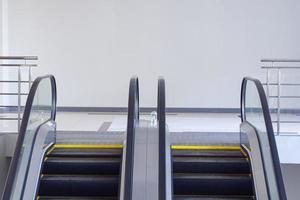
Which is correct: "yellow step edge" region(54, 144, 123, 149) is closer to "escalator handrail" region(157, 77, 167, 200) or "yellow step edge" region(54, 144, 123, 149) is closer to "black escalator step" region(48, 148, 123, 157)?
"black escalator step" region(48, 148, 123, 157)

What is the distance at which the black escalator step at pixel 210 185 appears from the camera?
360 centimetres

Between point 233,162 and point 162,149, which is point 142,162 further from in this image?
point 233,162

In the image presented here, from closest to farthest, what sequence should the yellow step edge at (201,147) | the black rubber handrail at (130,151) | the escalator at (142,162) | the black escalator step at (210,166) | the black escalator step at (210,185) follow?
1. the black rubber handrail at (130,151)
2. the escalator at (142,162)
3. the black escalator step at (210,185)
4. the black escalator step at (210,166)
5. the yellow step edge at (201,147)

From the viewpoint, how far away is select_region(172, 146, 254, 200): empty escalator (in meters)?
3.60

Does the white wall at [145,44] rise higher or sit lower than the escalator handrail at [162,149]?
higher

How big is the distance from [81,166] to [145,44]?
4750 millimetres

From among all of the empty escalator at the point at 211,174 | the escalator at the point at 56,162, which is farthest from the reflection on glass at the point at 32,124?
the empty escalator at the point at 211,174

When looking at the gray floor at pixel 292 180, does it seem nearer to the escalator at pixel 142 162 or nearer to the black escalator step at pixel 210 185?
the escalator at pixel 142 162

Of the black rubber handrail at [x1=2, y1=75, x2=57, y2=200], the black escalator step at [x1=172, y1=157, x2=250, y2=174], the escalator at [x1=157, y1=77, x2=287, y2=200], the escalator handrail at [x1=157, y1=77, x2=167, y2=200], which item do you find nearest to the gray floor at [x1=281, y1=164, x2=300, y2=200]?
the escalator at [x1=157, y1=77, x2=287, y2=200]

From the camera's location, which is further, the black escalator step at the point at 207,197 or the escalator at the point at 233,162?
the black escalator step at the point at 207,197

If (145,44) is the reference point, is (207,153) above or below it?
below

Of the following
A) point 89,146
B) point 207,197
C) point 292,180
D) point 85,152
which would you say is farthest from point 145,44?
point 207,197

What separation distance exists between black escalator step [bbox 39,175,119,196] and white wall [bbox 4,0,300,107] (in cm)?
444

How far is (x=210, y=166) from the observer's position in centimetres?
383
